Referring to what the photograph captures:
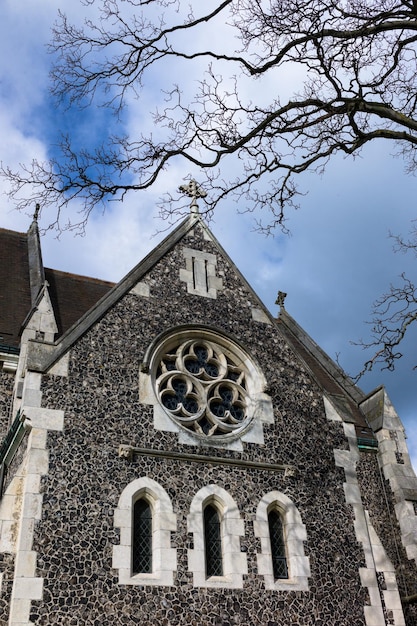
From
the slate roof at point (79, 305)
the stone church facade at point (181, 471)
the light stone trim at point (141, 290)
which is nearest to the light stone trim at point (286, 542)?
the stone church facade at point (181, 471)

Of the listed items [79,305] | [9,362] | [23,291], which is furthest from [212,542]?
[23,291]

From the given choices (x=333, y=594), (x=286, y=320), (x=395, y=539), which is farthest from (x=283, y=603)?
(x=286, y=320)

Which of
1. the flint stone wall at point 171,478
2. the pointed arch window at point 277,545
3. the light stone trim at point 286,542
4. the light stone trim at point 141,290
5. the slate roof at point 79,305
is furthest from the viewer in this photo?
the light stone trim at point 141,290

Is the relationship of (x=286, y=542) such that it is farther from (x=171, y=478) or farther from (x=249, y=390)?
(x=249, y=390)

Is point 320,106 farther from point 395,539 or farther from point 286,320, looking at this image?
point 286,320

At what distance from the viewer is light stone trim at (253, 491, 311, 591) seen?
41.8ft

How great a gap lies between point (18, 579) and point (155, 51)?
28.0ft

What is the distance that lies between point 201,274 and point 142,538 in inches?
251

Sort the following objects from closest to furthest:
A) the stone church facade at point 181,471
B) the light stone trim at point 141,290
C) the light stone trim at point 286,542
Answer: the stone church facade at point 181,471, the light stone trim at point 286,542, the light stone trim at point 141,290

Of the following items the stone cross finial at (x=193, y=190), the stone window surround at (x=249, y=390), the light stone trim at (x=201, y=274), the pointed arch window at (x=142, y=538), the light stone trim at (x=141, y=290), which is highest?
the stone cross finial at (x=193, y=190)

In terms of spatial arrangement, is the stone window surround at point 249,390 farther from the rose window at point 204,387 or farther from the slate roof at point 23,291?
the slate roof at point 23,291

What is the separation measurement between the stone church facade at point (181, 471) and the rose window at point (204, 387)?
0.11 feet

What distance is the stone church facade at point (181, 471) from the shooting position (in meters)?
11.3

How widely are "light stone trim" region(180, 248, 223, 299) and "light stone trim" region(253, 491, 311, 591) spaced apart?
193 inches
